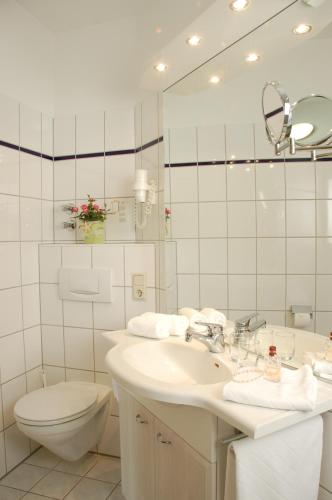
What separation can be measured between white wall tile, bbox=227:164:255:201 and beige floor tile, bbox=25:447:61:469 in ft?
6.15

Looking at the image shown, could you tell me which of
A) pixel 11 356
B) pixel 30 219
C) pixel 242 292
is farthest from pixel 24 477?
pixel 242 292

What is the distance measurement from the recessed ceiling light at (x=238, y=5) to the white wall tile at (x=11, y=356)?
202 centimetres

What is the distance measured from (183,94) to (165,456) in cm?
169

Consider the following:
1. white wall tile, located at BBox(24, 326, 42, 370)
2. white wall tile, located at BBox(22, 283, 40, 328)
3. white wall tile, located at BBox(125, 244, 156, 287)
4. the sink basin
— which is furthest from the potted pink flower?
the sink basin

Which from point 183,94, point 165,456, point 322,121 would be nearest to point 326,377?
point 165,456

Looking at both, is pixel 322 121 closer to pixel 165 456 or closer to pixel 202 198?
pixel 202 198

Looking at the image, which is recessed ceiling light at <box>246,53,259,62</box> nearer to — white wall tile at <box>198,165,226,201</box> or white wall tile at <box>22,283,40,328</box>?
white wall tile at <box>198,165,226,201</box>

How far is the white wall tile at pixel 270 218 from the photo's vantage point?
1.31m

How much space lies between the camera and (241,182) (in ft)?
4.69

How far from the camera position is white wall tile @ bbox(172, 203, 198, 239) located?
1.63 m

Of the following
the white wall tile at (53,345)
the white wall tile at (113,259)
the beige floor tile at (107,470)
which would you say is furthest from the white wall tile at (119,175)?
the beige floor tile at (107,470)

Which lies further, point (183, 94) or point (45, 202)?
point (45, 202)

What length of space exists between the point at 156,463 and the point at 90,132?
1910mm

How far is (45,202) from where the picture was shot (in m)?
2.17
